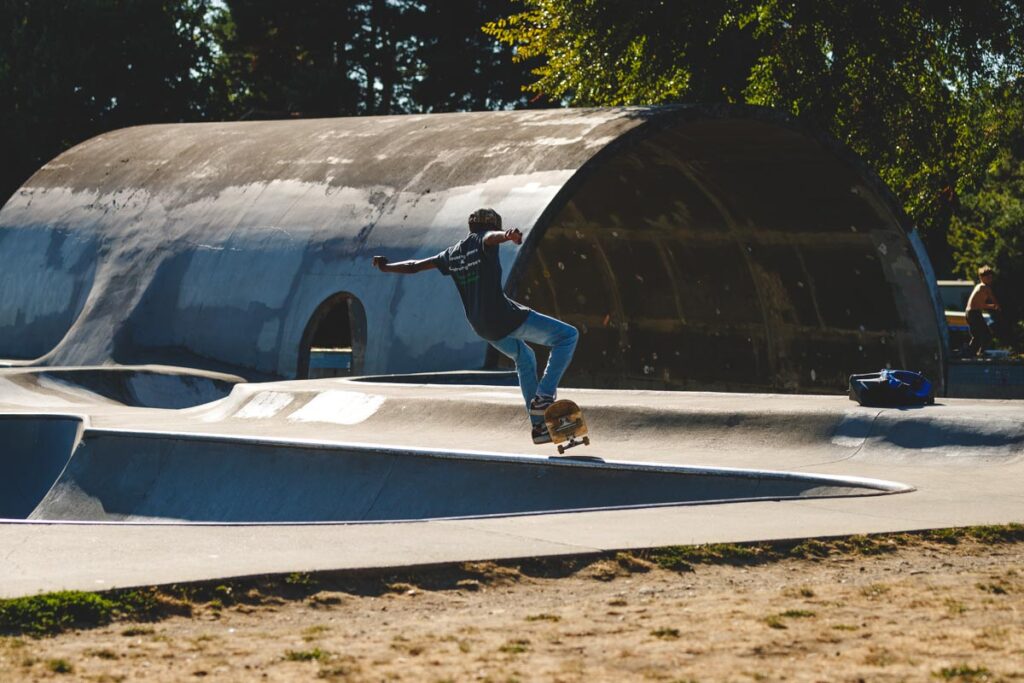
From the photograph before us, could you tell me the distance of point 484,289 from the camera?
1116 centimetres

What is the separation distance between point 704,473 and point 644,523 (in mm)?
1898

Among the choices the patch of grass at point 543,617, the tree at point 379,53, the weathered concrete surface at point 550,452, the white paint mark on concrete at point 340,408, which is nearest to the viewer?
the patch of grass at point 543,617

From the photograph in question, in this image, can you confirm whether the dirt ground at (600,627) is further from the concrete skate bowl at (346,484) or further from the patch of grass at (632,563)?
the concrete skate bowl at (346,484)

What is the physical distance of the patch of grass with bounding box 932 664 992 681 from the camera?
5371mm

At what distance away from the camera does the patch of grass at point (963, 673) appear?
537cm

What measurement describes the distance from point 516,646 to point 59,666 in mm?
1658

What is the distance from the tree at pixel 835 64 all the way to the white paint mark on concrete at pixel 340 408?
1301 centimetres

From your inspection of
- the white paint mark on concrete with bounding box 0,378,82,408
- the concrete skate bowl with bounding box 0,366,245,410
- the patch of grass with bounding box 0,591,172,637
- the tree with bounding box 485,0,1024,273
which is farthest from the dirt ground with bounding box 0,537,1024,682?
the tree with bounding box 485,0,1024,273

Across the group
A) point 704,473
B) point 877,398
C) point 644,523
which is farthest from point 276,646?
point 877,398

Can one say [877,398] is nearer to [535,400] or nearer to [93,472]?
[535,400]

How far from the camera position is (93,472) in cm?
1423

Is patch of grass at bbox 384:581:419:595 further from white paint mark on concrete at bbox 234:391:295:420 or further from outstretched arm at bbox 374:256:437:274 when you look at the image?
white paint mark on concrete at bbox 234:391:295:420

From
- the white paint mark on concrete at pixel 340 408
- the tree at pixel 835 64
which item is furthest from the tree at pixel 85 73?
the white paint mark on concrete at pixel 340 408

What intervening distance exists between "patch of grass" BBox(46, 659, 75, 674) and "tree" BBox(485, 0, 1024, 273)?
22.5 metres
